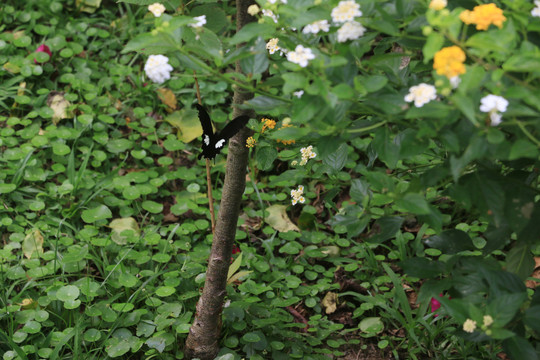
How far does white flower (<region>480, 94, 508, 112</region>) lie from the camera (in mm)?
958

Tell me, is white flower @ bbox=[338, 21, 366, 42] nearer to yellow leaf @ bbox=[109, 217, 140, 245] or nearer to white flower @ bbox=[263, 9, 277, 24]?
white flower @ bbox=[263, 9, 277, 24]

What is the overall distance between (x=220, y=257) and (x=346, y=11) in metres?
0.94

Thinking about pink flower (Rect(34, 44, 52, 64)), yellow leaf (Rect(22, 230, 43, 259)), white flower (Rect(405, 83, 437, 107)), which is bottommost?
yellow leaf (Rect(22, 230, 43, 259))

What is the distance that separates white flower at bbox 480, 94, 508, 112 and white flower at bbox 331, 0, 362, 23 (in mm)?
253

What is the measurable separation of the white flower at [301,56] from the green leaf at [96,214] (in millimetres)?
1447

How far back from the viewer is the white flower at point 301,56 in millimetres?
1027

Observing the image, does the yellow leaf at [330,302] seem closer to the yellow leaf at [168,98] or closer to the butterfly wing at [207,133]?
the butterfly wing at [207,133]

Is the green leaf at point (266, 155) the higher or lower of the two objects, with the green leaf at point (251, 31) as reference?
lower

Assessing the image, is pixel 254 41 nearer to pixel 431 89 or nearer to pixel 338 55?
pixel 338 55

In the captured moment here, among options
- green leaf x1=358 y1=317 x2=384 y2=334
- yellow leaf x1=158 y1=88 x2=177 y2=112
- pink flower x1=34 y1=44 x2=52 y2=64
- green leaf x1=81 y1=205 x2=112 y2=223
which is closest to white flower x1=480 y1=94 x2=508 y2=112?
green leaf x1=358 y1=317 x2=384 y2=334

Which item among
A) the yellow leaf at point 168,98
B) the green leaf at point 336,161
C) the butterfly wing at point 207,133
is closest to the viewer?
the green leaf at point 336,161

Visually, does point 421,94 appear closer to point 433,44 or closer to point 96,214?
point 433,44

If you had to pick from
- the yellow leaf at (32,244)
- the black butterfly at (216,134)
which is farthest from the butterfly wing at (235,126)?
the yellow leaf at (32,244)

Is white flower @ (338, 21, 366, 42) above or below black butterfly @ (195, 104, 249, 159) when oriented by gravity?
above
